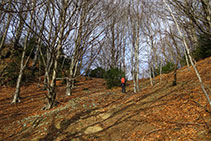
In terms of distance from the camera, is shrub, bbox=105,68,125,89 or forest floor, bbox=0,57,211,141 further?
shrub, bbox=105,68,125,89

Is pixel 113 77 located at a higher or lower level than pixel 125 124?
higher

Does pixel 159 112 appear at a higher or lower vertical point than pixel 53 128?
higher

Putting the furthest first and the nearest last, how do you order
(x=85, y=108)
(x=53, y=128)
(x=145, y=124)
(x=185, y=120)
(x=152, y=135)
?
(x=85, y=108) → (x=53, y=128) → (x=145, y=124) → (x=185, y=120) → (x=152, y=135)

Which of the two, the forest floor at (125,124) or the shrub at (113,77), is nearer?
the forest floor at (125,124)

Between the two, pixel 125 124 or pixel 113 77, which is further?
pixel 113 77

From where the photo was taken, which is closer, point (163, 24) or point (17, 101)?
point (17, 101)

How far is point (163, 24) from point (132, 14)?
2.97m

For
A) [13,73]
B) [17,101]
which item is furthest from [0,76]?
[17,101]

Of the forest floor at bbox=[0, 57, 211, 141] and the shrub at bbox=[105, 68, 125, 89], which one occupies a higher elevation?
the shrub at bbox=[105, 68, 125, 89]

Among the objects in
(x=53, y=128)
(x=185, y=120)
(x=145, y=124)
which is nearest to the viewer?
(x=185, y=120)

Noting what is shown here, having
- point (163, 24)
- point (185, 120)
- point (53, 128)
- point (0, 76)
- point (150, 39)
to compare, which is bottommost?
point (53, 128)

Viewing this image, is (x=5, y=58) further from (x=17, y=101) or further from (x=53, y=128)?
(x=53, y=128)

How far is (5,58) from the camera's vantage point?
16203mm

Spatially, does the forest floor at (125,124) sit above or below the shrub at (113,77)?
below
